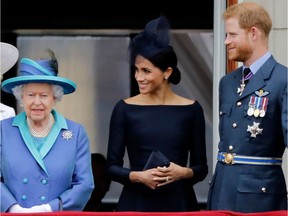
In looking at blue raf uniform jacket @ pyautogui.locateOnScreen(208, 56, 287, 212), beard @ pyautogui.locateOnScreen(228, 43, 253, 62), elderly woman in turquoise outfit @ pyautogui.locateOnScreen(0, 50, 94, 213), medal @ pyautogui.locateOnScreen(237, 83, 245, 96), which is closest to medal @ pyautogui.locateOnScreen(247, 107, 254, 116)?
blue raf uniform jacket @ pyautogui.locateOnScreen(208, 56, 287, 212)

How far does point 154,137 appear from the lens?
4.97m

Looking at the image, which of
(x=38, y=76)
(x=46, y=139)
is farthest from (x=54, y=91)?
(x=46, y=139)

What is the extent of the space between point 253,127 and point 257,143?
0.07m

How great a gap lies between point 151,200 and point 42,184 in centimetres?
62

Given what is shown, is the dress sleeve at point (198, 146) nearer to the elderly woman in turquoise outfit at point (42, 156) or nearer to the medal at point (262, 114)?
the medal at point (262, 114)

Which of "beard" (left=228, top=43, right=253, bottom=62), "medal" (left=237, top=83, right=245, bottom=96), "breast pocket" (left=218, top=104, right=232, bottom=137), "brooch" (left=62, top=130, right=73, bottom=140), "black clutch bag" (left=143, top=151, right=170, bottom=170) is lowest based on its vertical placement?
"black clutch bag" (left=143, top=151, right=170, bottom=170)

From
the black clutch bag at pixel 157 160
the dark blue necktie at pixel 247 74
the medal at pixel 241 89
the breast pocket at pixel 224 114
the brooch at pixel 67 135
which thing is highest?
the dark blue necktie at pixel 247 74

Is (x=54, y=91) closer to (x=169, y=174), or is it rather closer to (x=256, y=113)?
(x=169, y=174)

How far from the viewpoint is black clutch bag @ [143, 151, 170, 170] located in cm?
482

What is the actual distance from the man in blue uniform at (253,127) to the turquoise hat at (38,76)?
762mm

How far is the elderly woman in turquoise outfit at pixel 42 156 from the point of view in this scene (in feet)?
15.0

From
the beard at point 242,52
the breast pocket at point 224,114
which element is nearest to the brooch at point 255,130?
the breast pocket at point 224,114

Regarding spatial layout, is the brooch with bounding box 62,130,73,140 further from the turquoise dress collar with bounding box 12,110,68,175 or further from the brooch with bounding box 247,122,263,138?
the brooch with bounding box 247,122,263,138

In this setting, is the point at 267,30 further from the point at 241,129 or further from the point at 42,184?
the point at 42,184
